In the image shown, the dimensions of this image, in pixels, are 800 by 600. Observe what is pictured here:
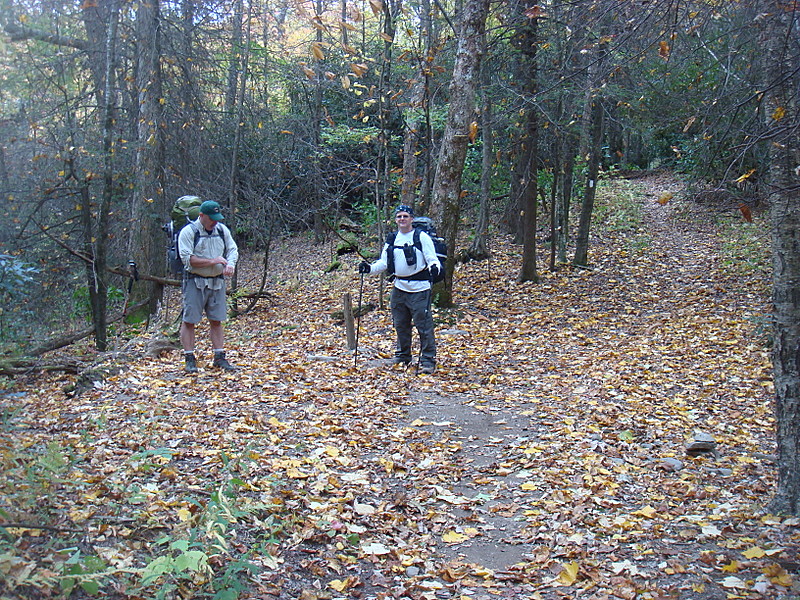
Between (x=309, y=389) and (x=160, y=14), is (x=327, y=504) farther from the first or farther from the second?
(x=160, y=14)

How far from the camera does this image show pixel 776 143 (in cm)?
416

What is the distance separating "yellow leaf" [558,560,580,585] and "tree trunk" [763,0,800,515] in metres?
1.50

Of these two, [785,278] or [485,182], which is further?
[485,182]

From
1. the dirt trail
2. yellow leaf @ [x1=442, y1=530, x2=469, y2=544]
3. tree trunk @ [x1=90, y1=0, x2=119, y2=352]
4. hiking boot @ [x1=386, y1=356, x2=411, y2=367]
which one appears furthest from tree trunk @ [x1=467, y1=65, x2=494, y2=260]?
yellow leaf @ [x1=442, y1=530, x2=469, y2=544]

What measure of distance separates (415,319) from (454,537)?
4.29 metres

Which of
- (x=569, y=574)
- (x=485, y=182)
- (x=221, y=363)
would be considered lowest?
(x=569, y=574)

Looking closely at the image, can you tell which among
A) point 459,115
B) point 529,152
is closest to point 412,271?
point 459,115

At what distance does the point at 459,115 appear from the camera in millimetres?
10734

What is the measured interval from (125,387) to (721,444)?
584 centimetres

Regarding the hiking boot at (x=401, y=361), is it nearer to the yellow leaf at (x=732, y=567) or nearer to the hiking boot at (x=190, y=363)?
the hiking boot at (x=190, y=363)

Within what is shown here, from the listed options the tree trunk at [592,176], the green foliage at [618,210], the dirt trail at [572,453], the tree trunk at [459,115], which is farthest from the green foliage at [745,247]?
the tree trunk at [459,115]

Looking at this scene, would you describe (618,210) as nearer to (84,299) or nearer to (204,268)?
(84,299)

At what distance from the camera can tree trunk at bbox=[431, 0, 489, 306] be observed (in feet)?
34.2

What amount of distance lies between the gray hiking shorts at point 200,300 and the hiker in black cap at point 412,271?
5.63 feet
